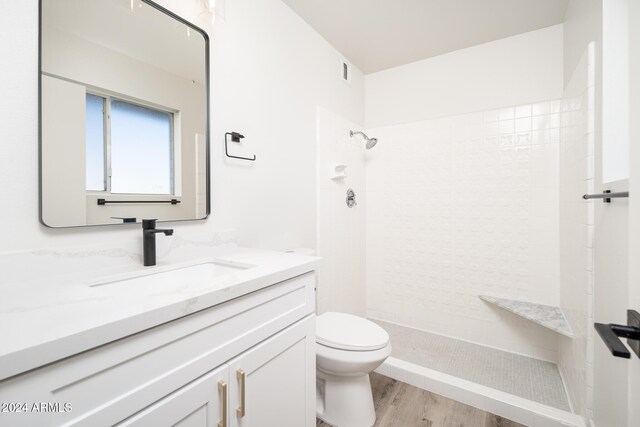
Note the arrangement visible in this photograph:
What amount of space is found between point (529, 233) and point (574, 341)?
2.60 ft

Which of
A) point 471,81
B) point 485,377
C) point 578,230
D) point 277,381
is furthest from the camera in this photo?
point 471,81

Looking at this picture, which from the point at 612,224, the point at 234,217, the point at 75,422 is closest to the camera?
the point at 75,422

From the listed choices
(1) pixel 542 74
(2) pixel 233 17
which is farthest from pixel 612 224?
(2) pixel 233 17

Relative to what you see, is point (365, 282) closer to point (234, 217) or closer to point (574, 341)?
point (574, 341)

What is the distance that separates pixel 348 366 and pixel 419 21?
2.22 m

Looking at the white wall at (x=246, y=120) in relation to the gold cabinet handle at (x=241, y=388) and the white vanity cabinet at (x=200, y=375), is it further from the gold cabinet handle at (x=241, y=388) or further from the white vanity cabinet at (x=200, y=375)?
the gold cabinet handle at (x=241, y=388)

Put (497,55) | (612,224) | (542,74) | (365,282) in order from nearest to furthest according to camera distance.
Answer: (612,224) → (542,74) → (497,55) → (365,282)

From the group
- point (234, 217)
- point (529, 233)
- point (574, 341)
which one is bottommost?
point (574, 341)

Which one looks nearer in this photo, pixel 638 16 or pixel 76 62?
pixel 638 16

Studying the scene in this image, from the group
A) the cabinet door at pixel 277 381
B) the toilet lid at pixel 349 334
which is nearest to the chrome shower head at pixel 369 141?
the toilet lid at pixel 349 334

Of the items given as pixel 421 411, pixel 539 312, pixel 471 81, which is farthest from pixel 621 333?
pixel 471 81

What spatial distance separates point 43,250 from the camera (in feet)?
2.88

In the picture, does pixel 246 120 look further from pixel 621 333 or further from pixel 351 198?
pixel 621 333

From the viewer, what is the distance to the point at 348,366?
4.69 ft
